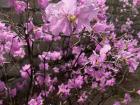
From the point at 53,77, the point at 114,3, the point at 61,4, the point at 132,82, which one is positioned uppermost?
the point at 61,4

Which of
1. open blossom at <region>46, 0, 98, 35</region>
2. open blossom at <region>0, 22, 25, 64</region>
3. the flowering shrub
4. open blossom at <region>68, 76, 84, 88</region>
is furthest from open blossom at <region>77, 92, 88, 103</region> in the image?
open blossom at <region>46, 0, 98, 35</region>

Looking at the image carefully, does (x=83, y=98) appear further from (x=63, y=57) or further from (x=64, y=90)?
(x=63, y=57)

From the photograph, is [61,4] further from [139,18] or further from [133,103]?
[139,18]

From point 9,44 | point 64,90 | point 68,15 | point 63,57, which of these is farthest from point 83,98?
point 68,15

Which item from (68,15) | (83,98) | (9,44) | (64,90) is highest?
(68,15)

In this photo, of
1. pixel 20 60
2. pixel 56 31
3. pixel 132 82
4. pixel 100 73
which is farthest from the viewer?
pixel 132 82

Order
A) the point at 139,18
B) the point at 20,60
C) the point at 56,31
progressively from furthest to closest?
1. the point at 139,18
2. the point at 20,60
3. the point at 56,31

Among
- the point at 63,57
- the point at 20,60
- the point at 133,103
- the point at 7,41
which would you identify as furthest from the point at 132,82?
the point at 7,41

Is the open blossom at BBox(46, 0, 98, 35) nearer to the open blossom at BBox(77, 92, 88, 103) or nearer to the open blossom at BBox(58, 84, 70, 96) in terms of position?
the open blossom at BBox(58, 84, 70, 96)
